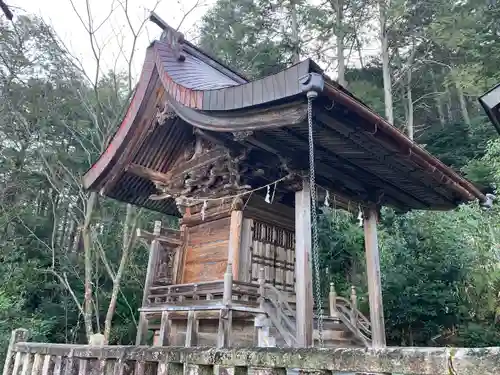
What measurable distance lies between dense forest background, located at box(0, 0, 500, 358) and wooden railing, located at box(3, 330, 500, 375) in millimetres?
6905

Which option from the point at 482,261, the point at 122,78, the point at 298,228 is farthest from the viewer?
the point at 122,78

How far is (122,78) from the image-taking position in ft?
46.4

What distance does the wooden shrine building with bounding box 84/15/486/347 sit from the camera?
466 cm

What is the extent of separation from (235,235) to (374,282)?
2.48 meters

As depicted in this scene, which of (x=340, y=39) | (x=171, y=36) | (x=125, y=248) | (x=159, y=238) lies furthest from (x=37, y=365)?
(x=340, y=39)

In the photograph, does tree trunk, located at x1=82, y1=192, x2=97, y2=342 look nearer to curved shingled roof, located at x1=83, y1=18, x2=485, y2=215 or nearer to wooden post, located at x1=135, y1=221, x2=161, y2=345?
curved shingled roof, located at x1=83, y1=18, x2=485, y2=215

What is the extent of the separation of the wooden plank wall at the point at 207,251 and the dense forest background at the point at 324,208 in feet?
10.5

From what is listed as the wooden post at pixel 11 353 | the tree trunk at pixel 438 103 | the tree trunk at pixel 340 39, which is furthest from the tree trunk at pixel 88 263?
the tree trunk at pixel 438 103

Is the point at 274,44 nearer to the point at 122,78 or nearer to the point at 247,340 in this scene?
the point at 122,78

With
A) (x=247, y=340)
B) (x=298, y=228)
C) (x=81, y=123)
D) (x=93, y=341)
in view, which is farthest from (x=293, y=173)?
(x=81, y=123)

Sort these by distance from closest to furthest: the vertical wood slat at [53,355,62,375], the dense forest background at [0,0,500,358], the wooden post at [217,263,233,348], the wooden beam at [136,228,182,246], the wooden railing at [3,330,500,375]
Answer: the wooden railing at [3,330,500,375] → the vertical wood slat at [53,355,62,375] → the wooden post at [217,263,233,348] → the wooden beam at [136,228,182,246] → the dense forest background at [0,0,500,358]

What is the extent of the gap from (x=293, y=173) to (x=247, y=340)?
258 centimetres

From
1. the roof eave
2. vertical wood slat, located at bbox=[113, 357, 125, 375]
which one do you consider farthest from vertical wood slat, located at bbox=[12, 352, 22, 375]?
the roof eave

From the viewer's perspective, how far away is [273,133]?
16.6 feet
